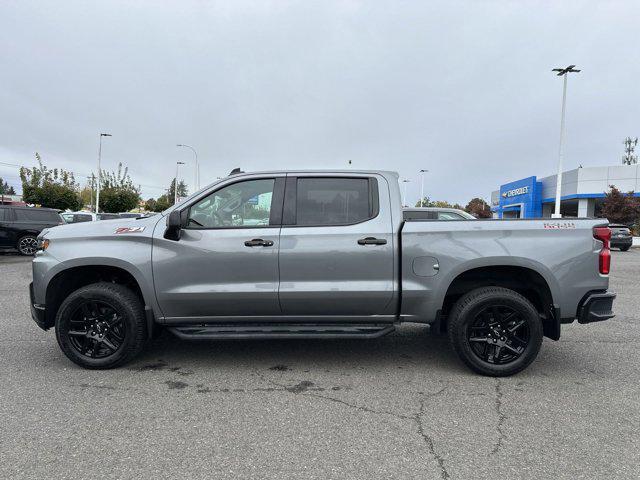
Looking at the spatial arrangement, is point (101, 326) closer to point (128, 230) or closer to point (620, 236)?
point (128, 230)

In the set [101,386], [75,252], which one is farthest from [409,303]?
[75,252]

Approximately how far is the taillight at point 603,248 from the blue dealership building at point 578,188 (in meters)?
36.2

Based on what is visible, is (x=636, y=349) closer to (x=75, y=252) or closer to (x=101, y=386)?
(x=101, y=386)

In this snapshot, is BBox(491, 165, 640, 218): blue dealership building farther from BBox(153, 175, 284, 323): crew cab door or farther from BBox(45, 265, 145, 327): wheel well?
BBox(45, 265, 145, 327): wheel well

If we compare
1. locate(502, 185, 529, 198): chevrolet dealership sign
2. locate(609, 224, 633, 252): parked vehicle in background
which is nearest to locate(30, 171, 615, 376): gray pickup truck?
locate(609, 224, 633, 252): parked vehicle in background

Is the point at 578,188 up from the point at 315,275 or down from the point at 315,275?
up

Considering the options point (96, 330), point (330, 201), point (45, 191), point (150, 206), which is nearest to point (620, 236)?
point (330, 201)

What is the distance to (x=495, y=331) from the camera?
4117mm

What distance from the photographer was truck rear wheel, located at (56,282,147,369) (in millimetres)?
4125

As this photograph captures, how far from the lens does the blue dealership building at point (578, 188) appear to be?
113ft

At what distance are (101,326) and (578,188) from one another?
39.0 meters

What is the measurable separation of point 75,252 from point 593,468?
4379 millimetres

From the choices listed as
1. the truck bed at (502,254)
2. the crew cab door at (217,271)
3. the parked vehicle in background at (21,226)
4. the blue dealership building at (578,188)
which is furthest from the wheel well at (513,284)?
the blue dealership building at (578,188)

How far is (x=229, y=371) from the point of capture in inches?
166
